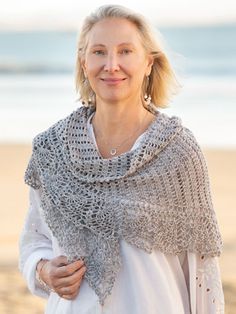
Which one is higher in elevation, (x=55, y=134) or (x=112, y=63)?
(x=112, y=63)

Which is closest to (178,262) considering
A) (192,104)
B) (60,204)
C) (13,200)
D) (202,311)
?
(202,311)

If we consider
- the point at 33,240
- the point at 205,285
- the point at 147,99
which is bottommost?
the point at 205,285

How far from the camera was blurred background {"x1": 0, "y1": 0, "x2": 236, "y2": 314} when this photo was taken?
23.9 ft

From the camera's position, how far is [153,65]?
126 inches

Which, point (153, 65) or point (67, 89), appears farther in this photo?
point (67, 89)

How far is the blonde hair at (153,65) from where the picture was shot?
10.0ft

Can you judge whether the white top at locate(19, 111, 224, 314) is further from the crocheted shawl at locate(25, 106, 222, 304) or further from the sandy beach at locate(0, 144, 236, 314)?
the sandy beach at locate(0, 144, 236, 314)

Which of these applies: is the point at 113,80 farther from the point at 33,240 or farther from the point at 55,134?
the point at 33,240

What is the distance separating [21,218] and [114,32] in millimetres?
5535

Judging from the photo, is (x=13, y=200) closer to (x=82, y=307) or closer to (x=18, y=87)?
(x=82, y=307)

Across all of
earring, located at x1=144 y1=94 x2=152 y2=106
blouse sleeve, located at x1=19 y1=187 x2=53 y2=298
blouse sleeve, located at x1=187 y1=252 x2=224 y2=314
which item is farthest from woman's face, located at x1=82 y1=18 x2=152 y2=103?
blouse sleeve, located at x1=187 y1=252 x2=224 y2=314

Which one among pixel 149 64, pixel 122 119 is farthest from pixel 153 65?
pixel 122 119

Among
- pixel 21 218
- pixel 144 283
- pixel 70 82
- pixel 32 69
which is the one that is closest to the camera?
pixel 144 283

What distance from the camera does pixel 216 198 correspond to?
30.4ft
